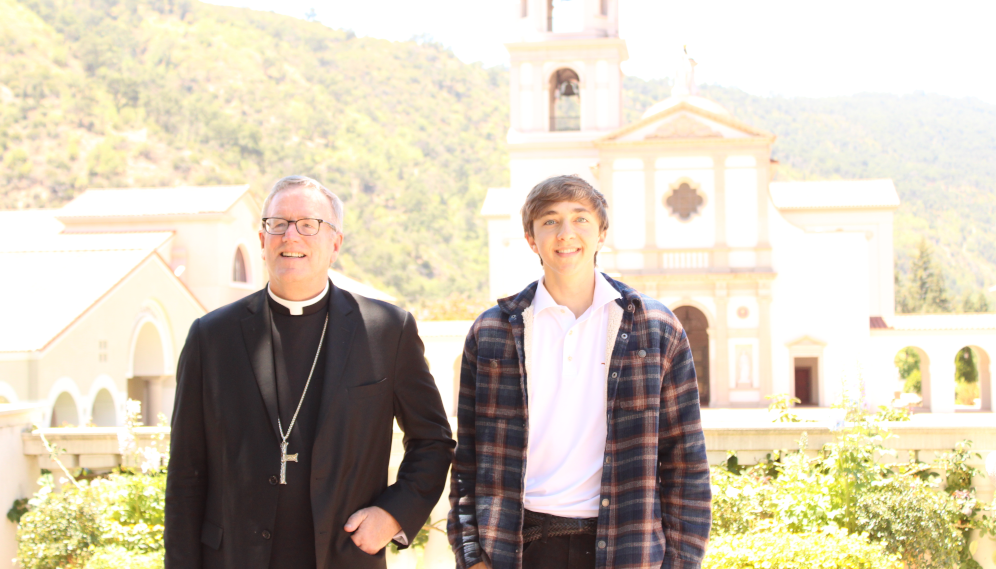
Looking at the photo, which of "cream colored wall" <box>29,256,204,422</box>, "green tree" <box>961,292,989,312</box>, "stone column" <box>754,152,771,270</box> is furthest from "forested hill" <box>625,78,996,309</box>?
"cream colored wall" <box>29,256,204,422</box>

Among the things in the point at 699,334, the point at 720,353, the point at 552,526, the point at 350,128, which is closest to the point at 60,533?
the point at 552,526

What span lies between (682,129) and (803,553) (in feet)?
76.3

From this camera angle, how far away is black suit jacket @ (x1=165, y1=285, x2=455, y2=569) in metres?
2.79

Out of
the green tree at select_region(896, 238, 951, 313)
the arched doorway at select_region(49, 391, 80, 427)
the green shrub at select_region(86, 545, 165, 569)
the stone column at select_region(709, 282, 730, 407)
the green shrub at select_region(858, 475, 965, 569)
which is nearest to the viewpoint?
the green shrub at select_region(858, 475, 965, 569)

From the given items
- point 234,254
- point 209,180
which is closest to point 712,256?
point 234,254

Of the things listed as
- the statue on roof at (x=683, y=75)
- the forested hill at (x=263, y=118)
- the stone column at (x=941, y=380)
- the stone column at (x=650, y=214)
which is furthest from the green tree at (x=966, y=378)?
the forested hill at (x=263, y=118)

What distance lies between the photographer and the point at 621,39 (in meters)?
A: 26.7

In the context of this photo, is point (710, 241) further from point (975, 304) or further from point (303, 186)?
point (975, 304)

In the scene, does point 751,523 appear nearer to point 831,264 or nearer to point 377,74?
point 831,264

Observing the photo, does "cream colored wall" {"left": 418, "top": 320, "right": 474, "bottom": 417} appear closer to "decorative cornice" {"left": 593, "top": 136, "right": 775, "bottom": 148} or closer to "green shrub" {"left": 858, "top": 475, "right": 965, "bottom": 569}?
"decorative cornice" {"left": 593, "top": 136, "right": 775, "bottom": 148}

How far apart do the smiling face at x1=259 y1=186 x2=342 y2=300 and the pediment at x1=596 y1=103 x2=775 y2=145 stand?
23835 mm

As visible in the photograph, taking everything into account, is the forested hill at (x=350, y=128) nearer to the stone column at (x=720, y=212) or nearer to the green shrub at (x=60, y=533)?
the stone column at (x=720, y=212)

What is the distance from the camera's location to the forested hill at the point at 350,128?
64.8 metres

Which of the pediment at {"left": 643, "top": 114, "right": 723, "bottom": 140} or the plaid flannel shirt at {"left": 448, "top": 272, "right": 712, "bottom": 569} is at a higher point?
the pediment at {"left": 643, "top": 114, "right": 723, "bottom": 140}
